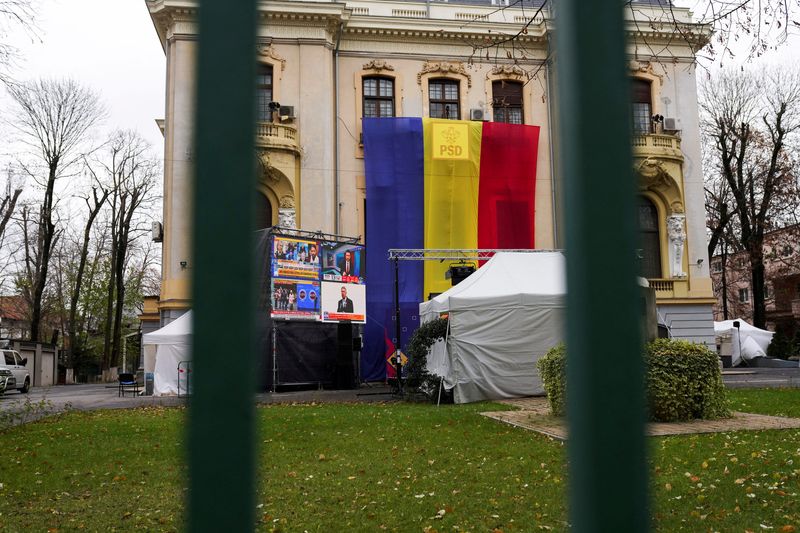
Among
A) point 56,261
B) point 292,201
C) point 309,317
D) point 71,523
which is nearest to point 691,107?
point 292,201

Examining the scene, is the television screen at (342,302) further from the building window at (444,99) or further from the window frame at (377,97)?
the building window at (444,99)

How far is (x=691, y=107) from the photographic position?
25375 mm

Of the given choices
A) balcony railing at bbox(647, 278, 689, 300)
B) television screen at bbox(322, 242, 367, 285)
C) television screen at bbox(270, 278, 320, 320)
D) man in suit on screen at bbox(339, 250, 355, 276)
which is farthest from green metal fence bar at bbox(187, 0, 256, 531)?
balcony railing at bbox(647, 278, 689, 300)

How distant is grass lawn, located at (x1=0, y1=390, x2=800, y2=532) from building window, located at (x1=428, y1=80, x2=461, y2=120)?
1664 centimetres

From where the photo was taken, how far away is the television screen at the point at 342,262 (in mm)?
17953

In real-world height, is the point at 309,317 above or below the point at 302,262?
below

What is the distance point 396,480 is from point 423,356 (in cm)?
845

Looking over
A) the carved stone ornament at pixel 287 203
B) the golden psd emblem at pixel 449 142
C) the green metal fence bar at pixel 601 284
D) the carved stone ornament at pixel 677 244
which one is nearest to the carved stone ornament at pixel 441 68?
the golden psd emblem at pixel 449 142

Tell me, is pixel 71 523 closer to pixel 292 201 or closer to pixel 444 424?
pixel 444 424

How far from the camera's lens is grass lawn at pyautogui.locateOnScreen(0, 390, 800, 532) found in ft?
15.2

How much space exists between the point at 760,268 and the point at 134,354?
4430 centimetres

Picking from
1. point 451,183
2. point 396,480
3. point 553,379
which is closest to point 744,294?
point 451,183

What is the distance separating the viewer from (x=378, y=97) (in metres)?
24.3

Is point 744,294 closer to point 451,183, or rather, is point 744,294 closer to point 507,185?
point 507,185
